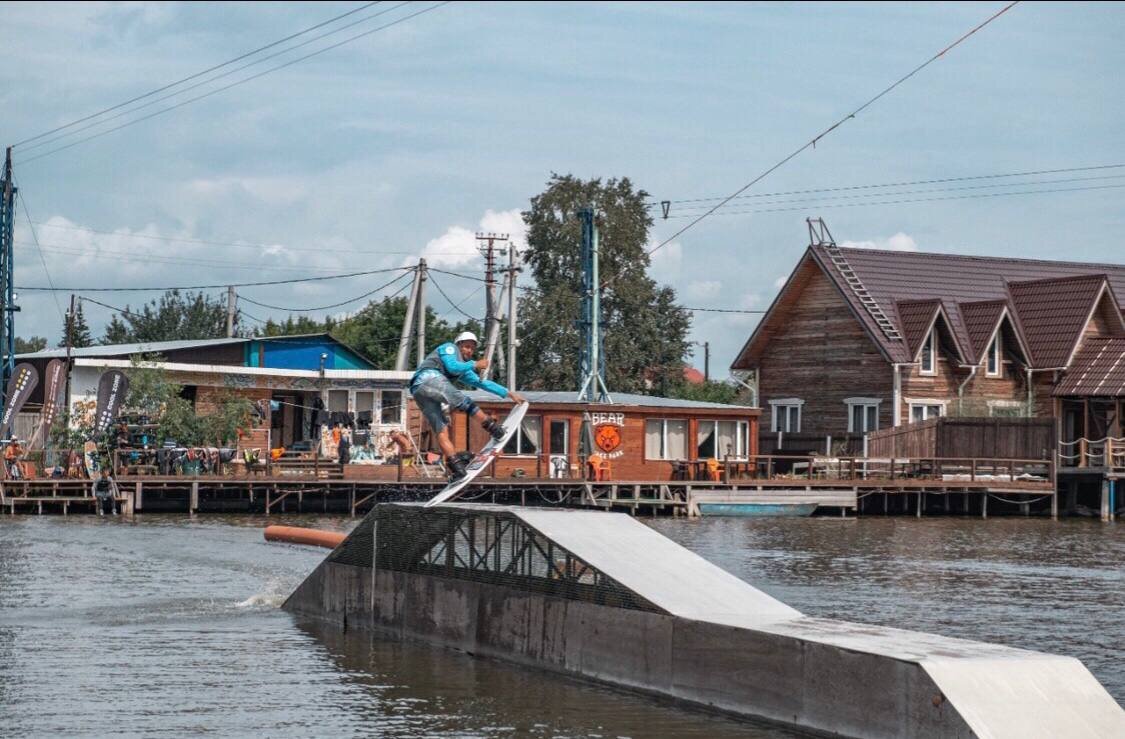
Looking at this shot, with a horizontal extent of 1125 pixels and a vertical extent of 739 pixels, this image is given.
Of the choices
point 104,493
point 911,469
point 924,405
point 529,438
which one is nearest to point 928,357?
point 924,405

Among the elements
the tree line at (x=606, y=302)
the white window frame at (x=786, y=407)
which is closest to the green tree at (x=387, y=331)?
the tree line at (x=606, y=302)

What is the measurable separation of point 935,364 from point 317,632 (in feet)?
128

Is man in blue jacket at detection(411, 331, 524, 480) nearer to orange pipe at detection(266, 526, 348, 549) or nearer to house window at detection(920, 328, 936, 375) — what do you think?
orange pipe at detection(266, 526, 348, 549)

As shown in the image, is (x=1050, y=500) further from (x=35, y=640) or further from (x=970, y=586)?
(x=35, y=640)

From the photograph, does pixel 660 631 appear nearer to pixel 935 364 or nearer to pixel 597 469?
pixel 597 469

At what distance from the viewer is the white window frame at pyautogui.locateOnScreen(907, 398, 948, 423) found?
2055 inches

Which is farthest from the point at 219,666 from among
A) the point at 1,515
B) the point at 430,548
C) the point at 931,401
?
the point at 931,401

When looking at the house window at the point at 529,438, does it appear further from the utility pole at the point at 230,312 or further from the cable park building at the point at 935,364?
the utility pole at the point at 230,312

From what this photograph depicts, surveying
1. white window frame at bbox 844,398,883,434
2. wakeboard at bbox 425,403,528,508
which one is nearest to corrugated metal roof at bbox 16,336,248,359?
white window frame at bbox 844,398,883,434

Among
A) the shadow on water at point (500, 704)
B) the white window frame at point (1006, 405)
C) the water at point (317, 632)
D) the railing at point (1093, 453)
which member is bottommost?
the water at point (317, 632)

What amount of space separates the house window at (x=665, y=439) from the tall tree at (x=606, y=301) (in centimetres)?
2252

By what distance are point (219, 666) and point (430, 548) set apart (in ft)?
8.14

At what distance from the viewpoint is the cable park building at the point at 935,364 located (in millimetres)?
50594

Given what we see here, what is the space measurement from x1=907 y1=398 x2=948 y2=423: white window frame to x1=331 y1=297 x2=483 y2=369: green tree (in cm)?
3360
